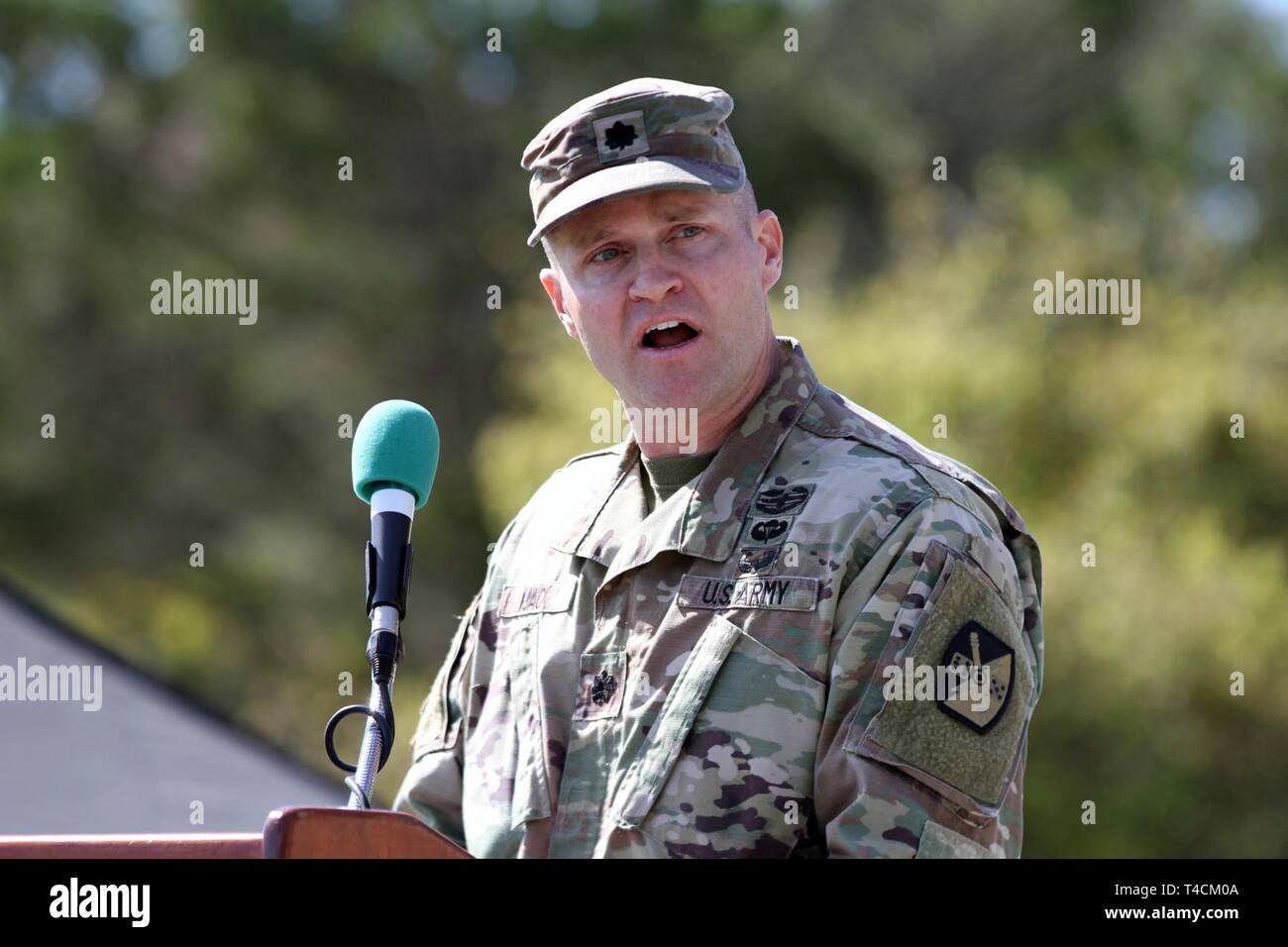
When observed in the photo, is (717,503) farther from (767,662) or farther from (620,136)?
(620,136)

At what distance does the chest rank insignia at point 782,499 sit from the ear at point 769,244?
0.36 metres

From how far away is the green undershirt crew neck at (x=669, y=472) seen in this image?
9.28ft

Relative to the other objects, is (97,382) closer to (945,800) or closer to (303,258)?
(303,258)

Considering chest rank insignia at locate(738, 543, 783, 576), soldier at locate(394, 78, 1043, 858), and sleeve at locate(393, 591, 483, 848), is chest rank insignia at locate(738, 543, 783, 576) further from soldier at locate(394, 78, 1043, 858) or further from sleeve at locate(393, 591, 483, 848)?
sleeve at locate(393, 591, 483, 848)

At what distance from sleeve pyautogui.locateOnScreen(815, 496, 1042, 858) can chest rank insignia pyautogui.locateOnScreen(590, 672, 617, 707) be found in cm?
36

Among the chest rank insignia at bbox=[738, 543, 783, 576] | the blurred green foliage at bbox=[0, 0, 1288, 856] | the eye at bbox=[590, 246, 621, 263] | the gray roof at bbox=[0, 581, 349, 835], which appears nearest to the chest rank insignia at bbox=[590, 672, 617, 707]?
the chest rank insignia at bbox=[738, 543, 783, 576]

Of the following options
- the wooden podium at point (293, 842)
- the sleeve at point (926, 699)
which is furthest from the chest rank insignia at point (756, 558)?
the wooden podium at point (293, 842)

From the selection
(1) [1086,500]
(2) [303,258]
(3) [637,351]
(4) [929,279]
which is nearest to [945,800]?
(3) [637,351]

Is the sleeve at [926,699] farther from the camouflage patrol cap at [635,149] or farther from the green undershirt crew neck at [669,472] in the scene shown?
the camouflage patrol cap at [635,149]

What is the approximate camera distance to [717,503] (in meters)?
2.71

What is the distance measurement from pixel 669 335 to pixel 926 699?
714 mm

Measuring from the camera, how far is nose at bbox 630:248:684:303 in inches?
105

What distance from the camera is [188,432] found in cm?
1642

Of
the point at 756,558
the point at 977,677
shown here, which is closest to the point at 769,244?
the point at 756,558
